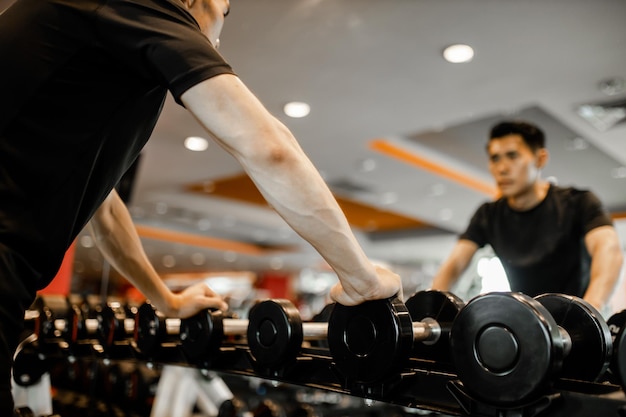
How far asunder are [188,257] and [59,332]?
1357 centimetres

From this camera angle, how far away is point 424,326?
1.18 metres

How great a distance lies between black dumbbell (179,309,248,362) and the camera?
1452mm

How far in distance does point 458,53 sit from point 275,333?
117 inches

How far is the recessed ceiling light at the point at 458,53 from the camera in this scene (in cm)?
363

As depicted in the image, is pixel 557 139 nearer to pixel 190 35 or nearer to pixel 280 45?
pixel 280 45

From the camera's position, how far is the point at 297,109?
4738 millimetres

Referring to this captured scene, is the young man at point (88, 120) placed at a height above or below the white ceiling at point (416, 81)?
below

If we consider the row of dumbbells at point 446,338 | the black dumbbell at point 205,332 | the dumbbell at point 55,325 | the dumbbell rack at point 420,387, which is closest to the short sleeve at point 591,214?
the row of dumbbells at point 446,338

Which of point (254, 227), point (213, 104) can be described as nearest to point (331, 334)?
point (213, 104)

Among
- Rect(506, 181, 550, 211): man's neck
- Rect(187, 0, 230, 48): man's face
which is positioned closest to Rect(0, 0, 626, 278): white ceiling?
Rect(506, 181, 550, 211): man's neck

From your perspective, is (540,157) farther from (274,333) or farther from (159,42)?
(159,42)

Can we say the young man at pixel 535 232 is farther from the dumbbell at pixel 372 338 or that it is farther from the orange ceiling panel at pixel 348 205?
the orange ceiling panel at pixel 348 205

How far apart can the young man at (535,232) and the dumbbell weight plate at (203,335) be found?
1239 millimetres

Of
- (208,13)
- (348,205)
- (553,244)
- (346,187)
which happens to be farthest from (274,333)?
(348,205)
